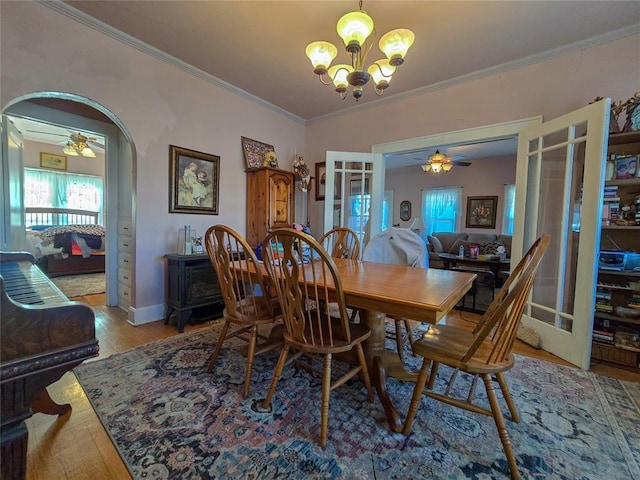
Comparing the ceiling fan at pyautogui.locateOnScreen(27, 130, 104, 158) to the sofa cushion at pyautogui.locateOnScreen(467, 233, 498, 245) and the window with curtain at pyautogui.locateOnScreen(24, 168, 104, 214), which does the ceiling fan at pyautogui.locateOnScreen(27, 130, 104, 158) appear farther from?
the sofa cushion at pyautogui.locateOnScreen(467, 233, 498, 245)

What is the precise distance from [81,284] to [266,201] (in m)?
3.44

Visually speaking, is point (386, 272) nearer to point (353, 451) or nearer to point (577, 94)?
point (353, 451)

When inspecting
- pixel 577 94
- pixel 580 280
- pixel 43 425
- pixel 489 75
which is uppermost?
pixel 489 75

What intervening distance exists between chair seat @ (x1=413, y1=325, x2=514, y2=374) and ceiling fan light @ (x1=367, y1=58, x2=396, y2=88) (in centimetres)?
174

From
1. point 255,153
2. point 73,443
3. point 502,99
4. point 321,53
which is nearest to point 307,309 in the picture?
point 73,443

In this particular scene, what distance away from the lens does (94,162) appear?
7.21 metres

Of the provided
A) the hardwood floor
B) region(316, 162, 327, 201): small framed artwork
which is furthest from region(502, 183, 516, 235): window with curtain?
the hardwood floor

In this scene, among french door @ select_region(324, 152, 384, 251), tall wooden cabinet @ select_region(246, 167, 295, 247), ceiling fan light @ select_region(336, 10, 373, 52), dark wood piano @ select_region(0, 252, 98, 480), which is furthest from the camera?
french door @ select_region(324, 152, 384, 251)

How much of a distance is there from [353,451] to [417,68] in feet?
11.0

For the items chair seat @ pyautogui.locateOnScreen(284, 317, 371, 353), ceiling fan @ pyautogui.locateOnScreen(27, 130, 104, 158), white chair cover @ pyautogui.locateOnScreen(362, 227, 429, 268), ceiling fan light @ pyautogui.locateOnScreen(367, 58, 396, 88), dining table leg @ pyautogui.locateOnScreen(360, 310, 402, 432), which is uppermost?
ceiling fan @ pyautogui.locateOnScreen(27, 130, 104, 158)

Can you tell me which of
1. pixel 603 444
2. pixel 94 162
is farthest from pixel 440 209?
pixel 94 162

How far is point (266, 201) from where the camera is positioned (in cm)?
351

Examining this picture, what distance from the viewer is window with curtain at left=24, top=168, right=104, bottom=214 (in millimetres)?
6293

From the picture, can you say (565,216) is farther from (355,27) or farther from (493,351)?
A: (355,27)
